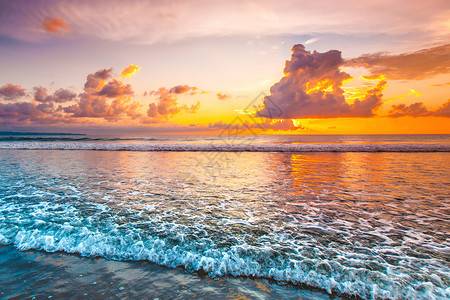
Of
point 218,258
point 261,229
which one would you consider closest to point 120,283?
point 218,258

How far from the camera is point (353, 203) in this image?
32.9 ft

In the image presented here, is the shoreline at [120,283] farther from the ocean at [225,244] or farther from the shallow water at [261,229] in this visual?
the shallow water at [261,229]

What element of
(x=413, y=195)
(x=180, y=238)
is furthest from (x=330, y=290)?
(x=413, y=195)

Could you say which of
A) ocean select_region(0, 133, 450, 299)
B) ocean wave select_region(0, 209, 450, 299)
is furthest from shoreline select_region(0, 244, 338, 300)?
ocean wave select_region(0, 209, 450, 299)

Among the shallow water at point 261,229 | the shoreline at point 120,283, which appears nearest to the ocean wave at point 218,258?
the shallow water at point 261,229

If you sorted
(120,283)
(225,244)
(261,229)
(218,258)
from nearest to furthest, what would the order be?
(120,283) < (218,258) < (225,244) < (261,229)

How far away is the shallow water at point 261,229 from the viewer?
202 inches

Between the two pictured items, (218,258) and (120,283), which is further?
(218,258)

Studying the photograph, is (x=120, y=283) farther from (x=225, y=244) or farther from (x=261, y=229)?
(x=261, y=229)

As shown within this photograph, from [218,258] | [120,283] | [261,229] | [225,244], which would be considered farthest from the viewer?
[261,229]

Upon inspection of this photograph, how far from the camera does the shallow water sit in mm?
5123

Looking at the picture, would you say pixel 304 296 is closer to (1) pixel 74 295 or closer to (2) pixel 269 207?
(1) pixel 74 295

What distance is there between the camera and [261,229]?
7266 millimetres

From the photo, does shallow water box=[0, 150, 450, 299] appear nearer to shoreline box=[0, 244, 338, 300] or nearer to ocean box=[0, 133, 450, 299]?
ocean box=[0, 133, 450, 299]
